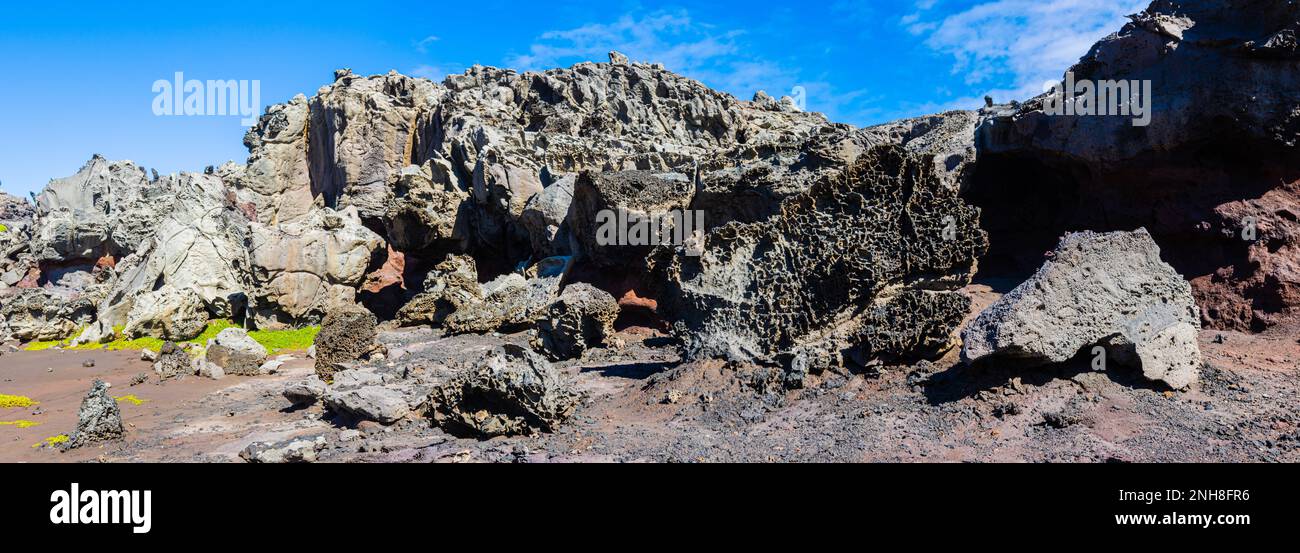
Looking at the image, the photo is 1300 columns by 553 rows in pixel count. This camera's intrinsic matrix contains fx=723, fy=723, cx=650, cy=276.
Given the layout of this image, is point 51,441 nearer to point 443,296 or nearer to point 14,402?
point 14,402

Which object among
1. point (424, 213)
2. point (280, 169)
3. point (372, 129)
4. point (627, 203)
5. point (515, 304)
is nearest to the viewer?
point (627, 203)

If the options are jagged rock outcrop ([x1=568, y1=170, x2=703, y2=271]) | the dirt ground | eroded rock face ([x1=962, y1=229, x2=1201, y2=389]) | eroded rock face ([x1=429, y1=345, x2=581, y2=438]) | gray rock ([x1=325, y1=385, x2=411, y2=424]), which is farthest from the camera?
jagged rock outcrop ([x1=568, y1=170, x2=703, y2=271])

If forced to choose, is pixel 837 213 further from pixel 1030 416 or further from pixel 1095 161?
pixel 1095 161

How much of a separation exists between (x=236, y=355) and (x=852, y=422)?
10902 millimetres

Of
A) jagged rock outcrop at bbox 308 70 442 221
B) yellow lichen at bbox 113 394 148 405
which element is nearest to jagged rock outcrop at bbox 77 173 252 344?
jagged rock outcrop at bbox 308 70 442 221

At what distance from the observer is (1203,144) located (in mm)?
9930

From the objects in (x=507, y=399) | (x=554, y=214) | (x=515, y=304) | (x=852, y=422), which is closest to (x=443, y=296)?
(x=515, y=304)

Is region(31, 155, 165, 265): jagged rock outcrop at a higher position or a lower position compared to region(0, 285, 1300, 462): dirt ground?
higher

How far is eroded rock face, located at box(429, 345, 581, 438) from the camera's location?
7.19 meters

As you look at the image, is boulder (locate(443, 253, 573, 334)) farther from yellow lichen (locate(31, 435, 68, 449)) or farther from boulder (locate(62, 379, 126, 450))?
yellow lichen (locate(31, 435, 68, 449))

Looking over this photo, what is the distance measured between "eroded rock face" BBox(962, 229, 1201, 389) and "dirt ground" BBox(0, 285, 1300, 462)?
10.5 inches

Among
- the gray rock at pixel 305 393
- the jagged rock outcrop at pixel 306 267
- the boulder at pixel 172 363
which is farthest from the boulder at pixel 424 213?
the gray rock at pixel 305 393

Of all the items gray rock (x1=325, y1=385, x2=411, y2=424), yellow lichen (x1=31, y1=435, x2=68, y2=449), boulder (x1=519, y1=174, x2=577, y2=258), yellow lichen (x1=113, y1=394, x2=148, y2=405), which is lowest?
yellow lichen (x1=113, y1=394, x2=148, y2=405)

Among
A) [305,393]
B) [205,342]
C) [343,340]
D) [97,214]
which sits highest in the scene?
[97,214]
